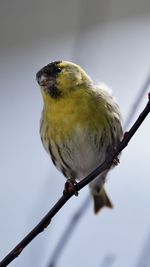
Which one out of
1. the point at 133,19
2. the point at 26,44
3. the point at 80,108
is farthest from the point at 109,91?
the point at 26,44

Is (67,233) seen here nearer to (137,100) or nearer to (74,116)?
(137,100)

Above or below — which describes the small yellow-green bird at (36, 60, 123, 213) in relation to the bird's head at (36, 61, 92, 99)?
below

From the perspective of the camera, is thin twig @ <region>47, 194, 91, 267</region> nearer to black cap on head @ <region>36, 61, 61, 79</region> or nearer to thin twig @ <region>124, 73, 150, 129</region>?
thin twig @ <region>124, 73, 150, 129</region>

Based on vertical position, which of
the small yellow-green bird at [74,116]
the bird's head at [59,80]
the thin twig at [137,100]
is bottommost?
the small yellow-green bird at [74,116]

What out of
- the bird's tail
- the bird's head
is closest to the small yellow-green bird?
the bird's head

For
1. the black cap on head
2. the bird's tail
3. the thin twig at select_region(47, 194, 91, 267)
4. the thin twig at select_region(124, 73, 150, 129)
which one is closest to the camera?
the thin twig at select_region(47, 194, 91, 267)

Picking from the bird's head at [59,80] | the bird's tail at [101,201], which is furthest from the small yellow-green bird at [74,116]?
the bird's tail at [101,201]

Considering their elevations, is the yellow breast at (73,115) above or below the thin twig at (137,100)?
below

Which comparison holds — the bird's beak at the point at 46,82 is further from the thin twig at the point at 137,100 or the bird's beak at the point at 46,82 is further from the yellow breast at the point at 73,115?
the thin twig at the point at 137,100

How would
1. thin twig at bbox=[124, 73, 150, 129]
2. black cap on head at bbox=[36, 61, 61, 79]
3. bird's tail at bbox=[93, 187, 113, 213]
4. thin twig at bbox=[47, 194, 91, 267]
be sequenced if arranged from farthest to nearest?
bird's tail at bbox=[93, 187, 113, 213]
black cap on head at bbox=[36, 61, 61, 79]
thin twig at bbox=[124, 73, 150, 129]
thin twig at bbox=[47, 194, 91, 267]
